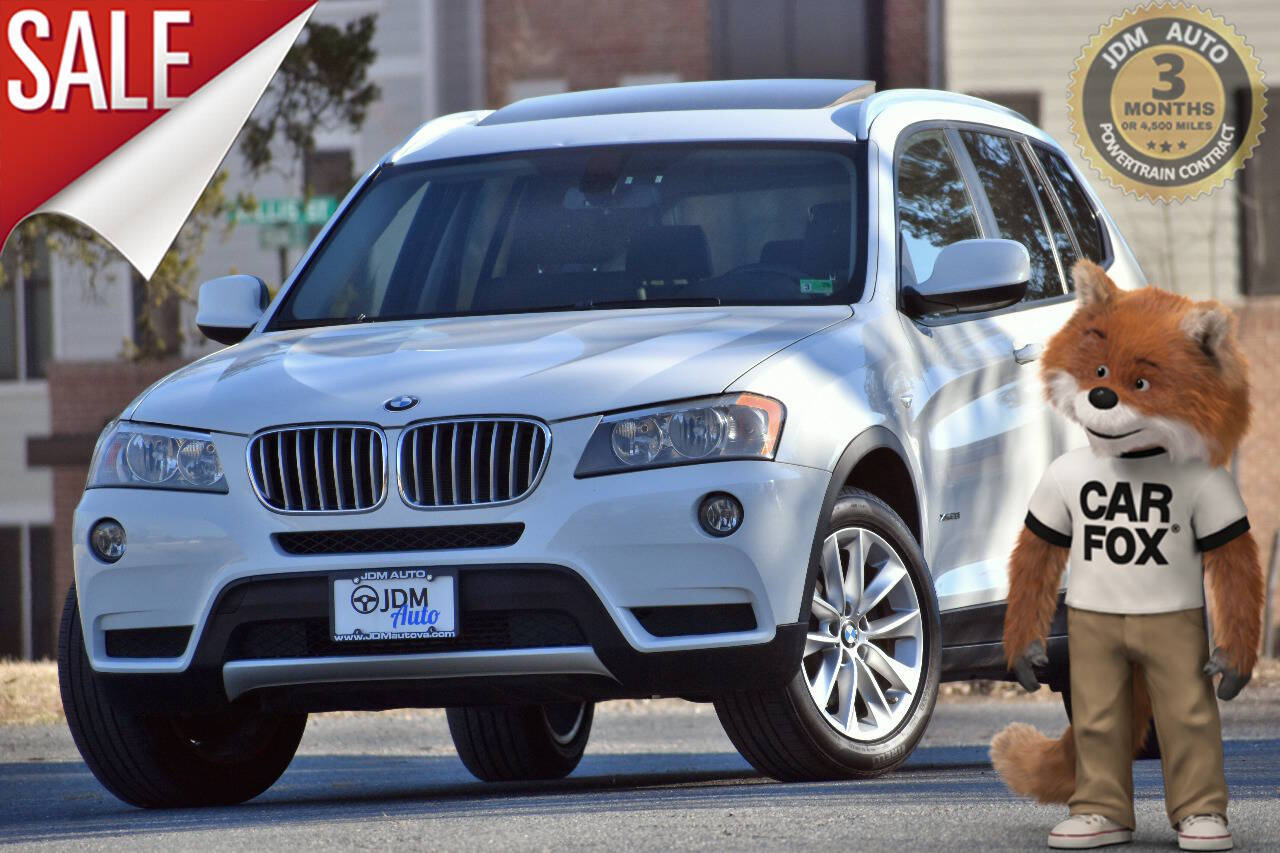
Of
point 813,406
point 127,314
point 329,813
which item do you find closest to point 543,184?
A: point 813,406

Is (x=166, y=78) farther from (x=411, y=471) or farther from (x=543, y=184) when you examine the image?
(x=411, y=471)

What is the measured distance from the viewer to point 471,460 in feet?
20.4

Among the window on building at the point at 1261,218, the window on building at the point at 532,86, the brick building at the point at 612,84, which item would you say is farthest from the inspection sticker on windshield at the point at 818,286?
the window on building at the point at 532,86

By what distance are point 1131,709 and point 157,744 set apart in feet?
9.67

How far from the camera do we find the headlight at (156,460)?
21.2ft

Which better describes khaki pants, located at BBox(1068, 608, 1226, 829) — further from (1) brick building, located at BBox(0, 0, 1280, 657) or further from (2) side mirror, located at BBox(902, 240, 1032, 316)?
(1) brick building, located at BBox(0, 0, 1280, 657)

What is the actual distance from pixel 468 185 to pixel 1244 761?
3.09 meters

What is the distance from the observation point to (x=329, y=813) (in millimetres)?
6547

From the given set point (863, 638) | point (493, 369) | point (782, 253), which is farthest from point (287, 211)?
point (863, 638)

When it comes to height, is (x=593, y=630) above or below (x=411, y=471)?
below

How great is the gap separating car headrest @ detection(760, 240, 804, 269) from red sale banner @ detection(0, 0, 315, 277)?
34.4 ft

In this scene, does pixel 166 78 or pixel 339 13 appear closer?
pixel 166 78

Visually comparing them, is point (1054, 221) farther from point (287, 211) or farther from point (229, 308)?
point (287, 211)

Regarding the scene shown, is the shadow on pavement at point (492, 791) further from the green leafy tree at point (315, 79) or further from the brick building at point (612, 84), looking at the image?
the brick building at point (612, 84)
